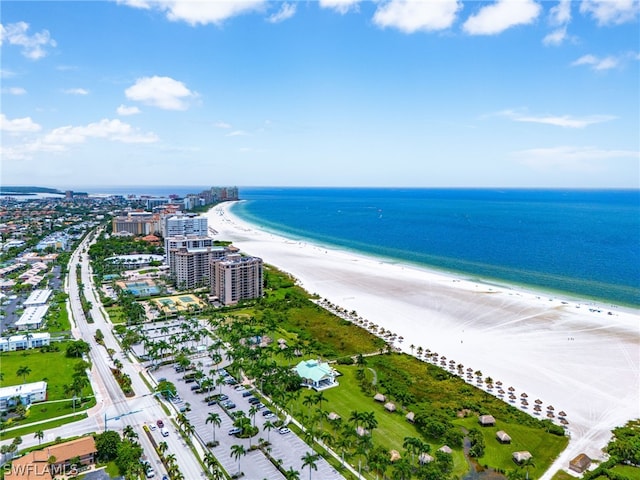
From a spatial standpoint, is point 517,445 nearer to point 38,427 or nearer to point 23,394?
point 38,427

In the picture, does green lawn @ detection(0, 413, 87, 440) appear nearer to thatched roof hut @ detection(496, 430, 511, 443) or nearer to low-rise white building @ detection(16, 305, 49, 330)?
low-rise white building @ detection(16, 305, 49, 330)

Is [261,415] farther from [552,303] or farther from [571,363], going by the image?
[552,303]

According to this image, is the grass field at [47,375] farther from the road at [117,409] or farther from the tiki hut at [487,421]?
the tiki hut at [487,421]

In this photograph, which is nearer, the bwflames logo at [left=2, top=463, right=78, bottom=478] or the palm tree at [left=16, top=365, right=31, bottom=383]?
the bwflames logo at [left=2, top=463, right=78, bottom=478]

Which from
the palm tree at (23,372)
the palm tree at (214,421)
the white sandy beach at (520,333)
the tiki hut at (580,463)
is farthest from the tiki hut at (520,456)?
the palm tree at (23,372)

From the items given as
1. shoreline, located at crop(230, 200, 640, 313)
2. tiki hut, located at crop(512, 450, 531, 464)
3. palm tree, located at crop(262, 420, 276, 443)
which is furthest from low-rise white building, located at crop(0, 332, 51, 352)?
shoreline, located at crop(230, 200, 640, 313)
